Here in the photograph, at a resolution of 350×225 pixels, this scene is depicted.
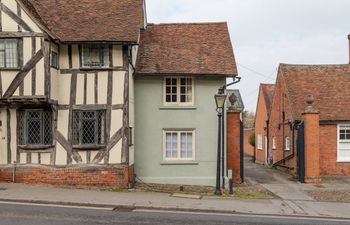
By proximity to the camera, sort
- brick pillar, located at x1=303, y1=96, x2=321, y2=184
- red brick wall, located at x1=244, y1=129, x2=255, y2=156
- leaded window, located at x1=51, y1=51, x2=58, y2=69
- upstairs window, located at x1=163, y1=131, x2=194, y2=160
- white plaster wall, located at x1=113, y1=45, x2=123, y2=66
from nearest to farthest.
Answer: leaded window, located at x1=51, y1=51, x2=58, y2=69, white plaster wall, located at x1=113, y1=45, x2=123, y2=66, upstairs window, located at x1=163, y1=131, x2=194, y2=160, brick pillar, located at x1=303, y1=96, x2=321, y2=184, red brick wall, located at x1=244, y1=129, x2=255, y2=156

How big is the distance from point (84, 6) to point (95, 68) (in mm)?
3519

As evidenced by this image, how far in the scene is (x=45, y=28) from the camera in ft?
59.9

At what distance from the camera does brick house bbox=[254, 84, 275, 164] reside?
35603 mm

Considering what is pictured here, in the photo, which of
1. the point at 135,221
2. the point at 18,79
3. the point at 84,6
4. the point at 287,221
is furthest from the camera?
the point at 84,6

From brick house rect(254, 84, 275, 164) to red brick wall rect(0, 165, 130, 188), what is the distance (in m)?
18.3

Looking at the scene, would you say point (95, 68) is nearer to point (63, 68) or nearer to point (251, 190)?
point (63, 68)

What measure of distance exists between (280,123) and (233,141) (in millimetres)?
8857

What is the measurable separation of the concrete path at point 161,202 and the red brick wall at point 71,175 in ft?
3.32

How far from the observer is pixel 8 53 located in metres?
17.9

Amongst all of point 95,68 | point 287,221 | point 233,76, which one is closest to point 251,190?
point 233,76

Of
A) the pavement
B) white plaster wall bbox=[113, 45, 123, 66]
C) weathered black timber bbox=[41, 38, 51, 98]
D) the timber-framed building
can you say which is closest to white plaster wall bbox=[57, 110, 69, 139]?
the timber-framed building

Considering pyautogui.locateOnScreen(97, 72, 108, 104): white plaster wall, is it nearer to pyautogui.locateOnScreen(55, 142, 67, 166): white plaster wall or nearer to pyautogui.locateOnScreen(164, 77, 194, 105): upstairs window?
pyautogui.locateOnScreen(55, 142, 67, 166): white plaster wall

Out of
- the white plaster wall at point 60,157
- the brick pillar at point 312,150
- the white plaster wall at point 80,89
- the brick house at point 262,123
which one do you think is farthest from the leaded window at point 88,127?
the brick house at point 262,123

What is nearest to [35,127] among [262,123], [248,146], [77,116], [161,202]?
[77,116]
